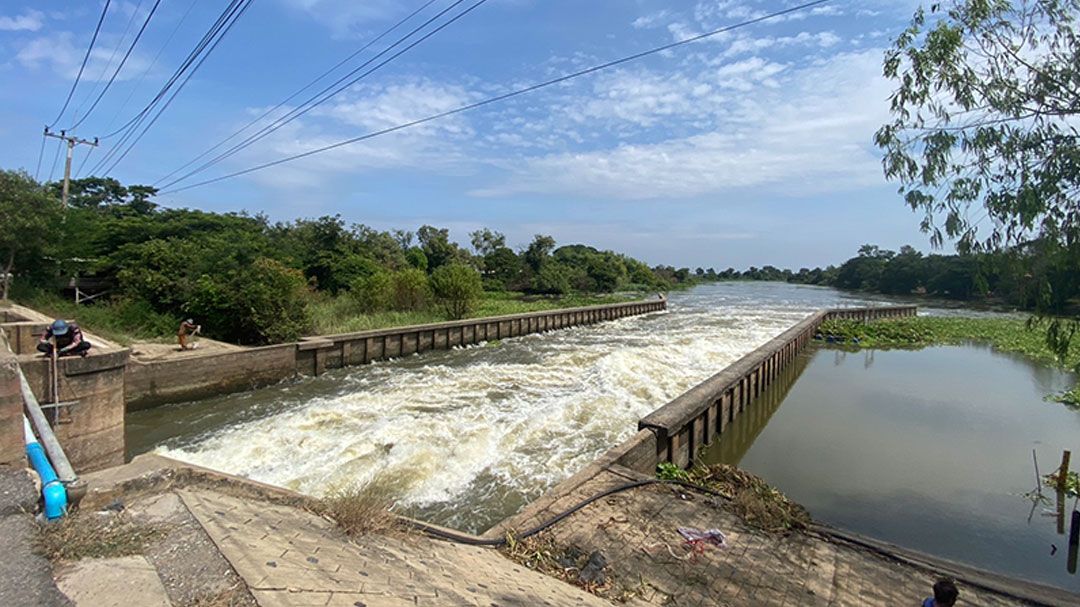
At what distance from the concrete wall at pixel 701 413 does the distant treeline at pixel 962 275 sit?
409cm

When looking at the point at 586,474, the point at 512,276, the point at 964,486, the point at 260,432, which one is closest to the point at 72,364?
the point at 260,432

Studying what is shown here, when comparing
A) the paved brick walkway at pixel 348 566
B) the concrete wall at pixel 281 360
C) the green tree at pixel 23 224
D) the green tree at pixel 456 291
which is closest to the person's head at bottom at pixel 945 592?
the paved brick walkway at pixel 348 566

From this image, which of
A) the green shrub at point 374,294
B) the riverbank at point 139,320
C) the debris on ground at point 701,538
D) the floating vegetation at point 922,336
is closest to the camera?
the debris on ground at point 701,538

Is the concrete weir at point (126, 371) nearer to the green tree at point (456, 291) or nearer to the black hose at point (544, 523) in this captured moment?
the green tree at point (456, 291)

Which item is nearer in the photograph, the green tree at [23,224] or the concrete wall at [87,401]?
the concrete wall at [87,401]

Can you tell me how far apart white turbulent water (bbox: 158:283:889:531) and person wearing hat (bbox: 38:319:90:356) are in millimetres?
2274

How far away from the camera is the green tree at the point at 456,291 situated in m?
22.9

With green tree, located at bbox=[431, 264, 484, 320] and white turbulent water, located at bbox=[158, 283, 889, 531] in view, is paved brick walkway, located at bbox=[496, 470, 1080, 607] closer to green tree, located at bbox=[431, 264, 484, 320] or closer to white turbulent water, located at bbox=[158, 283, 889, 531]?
white turbulent water, located at bbox=[158, 283, 889, 531]

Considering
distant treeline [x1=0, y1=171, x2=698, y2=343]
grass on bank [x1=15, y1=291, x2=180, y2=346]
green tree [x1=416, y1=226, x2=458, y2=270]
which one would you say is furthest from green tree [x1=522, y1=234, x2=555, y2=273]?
grass on bank [x1=15, y1=291, x2=180, y2=346]

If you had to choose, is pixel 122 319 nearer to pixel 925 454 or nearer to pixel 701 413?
pixel 701 413

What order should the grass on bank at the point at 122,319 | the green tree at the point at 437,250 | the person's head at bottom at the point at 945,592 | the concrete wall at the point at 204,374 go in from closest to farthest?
the person's head at bottom at the point at 945,592
the concrete wall at the point at 204,374
the grass on bank at the point at 122,319
the green tree at the point at 437,250

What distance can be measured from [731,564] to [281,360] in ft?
39.4

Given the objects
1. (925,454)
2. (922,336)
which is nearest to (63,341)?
(925,454)

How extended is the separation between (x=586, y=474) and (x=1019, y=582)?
13.1ft
